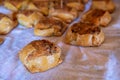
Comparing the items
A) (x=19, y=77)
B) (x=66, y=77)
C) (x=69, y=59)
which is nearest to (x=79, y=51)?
(x=69, y=59)

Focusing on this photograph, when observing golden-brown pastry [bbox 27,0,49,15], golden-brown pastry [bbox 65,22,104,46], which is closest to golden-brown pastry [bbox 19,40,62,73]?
golden-brown pastry [bbox 65,22,104,46]

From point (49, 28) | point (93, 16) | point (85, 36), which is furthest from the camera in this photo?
point (93, 16)

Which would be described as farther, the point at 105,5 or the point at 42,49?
the point at 105,5

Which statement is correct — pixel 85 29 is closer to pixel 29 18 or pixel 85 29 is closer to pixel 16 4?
pixel 29 18

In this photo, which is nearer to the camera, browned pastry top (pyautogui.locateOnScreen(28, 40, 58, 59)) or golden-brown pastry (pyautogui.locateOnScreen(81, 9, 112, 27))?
browned pastry top (pyautogui.locateOnScreen(28, 40, 58, 59))

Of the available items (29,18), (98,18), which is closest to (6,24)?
(29,18)

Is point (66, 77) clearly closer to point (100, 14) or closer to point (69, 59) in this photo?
point (69, 59)

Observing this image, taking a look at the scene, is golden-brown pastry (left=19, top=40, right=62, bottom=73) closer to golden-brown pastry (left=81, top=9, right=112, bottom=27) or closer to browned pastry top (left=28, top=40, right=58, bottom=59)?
browned pastry top (left=28, top=40, right=58, bottom=59)
